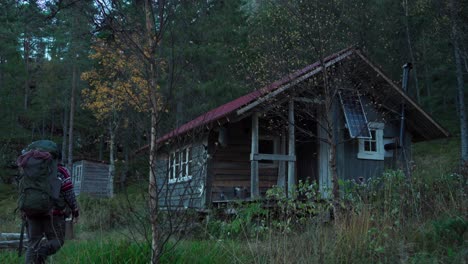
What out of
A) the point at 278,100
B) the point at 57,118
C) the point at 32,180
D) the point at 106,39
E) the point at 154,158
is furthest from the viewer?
the point at 57,118

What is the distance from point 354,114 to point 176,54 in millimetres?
9759

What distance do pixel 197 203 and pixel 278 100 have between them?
4.91 meters

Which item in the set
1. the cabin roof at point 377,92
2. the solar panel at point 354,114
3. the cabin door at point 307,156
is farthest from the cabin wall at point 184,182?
the cabin door at point 307,156

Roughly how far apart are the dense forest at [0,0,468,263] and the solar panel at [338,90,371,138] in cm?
139

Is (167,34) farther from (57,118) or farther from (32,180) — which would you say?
(57,118)

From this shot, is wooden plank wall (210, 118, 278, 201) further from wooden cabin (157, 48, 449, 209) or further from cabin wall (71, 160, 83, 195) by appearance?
cabin wall (71, 160, 83, 195)

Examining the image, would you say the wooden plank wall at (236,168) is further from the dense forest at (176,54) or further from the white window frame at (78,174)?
the white window frame at (78,174)

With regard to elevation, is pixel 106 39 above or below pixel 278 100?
below

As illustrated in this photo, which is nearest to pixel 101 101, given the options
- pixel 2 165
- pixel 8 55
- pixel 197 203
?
pixel 2 165

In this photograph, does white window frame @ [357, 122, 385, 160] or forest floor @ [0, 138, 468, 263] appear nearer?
forest floor @ [0, 138, 468, 263]

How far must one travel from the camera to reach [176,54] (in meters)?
4.63

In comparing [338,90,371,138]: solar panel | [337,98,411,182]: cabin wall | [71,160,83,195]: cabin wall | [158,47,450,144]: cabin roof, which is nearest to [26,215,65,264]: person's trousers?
[158,47,450,144]: cabin roof

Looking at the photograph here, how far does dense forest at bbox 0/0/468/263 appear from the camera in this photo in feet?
14.6

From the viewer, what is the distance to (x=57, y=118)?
4344cm
